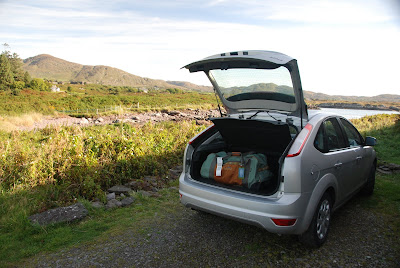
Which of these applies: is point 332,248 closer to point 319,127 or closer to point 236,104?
point 319,127

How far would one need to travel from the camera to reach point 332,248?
141 inches

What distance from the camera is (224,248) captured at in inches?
142

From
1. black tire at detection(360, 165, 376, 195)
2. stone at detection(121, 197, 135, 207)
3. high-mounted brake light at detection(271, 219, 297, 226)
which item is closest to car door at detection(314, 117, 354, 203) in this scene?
high-mounted brake light at detection(271, 219, 297, 226)

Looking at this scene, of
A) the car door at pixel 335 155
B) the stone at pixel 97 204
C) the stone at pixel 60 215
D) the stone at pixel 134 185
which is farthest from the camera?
the stone at pixel 134 185

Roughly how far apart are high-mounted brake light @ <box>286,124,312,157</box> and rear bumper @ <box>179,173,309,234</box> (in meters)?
0.43

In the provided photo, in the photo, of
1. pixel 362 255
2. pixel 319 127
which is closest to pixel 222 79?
pixel 319 127

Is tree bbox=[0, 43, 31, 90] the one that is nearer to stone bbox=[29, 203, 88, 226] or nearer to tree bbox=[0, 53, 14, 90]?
tree bbox=[0, 53, 14, 90]

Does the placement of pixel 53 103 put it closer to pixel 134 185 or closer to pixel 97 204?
pixel 134 185

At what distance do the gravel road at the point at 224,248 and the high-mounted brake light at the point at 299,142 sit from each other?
1.20 metres

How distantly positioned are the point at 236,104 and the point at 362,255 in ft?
8.26

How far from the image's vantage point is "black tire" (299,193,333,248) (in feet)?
11.1

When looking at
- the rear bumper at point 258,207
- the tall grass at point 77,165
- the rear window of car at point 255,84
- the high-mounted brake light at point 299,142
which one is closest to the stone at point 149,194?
the tall grass at point 77,165

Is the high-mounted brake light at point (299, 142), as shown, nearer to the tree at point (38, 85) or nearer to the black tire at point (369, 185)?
the black tire at point (369, 185)

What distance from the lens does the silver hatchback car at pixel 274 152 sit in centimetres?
317
